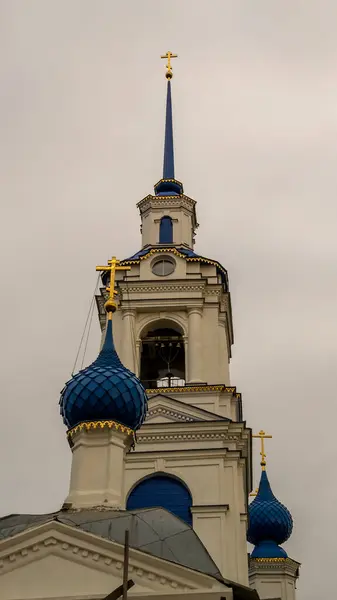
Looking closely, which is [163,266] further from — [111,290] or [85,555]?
[85,555]

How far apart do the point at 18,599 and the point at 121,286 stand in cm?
849

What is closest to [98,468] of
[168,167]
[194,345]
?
[194,345]

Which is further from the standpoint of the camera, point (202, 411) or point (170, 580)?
point (202, 411)

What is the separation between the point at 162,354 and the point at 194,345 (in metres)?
1.10

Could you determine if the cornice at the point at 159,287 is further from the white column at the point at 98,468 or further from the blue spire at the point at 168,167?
the white column at the point at 98,468

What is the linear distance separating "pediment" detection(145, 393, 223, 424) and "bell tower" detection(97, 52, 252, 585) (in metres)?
0.02

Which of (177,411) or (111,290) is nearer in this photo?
(111,290)

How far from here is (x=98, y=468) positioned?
10906mm

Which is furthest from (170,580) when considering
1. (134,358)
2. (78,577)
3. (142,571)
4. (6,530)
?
(134,358)

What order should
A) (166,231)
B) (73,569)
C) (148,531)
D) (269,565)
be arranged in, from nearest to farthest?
(73,569) → (148,531) → (166,231) → (269,565)

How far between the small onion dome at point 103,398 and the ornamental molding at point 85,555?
2.22 metres

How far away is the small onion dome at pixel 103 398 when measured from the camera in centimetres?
1116

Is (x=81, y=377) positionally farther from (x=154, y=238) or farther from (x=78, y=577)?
(x=154, y=238)

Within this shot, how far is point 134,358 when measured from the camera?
52.2 feet
